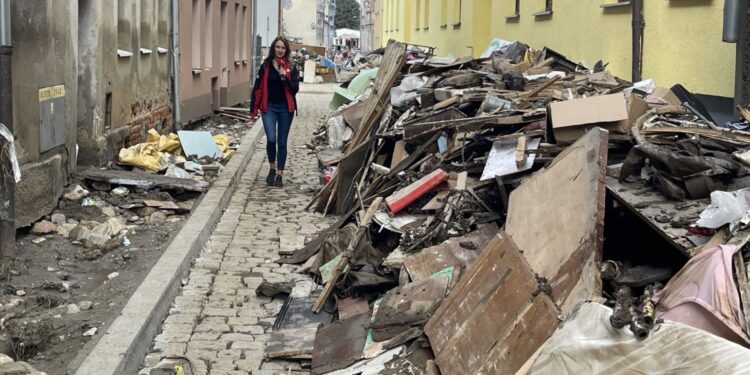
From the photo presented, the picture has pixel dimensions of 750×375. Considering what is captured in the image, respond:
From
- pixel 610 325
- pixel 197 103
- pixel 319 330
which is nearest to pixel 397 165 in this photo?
pixel 319 330

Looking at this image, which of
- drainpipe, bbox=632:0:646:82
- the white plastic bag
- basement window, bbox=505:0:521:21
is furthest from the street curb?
basement window, bbox=505:0:521:21

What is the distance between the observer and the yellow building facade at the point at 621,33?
27.8 ft

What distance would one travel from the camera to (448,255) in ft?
18.1

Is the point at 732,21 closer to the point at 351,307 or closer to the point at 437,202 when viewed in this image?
the point at 437,202

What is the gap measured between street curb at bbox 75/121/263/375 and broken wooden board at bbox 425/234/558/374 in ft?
5.74

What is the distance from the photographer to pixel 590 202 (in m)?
4.22

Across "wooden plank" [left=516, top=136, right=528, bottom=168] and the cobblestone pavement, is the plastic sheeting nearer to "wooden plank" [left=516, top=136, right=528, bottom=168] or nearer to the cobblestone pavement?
the cobblestone pavement

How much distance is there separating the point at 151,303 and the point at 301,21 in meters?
67.7

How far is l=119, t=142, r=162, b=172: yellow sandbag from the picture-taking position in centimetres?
1084

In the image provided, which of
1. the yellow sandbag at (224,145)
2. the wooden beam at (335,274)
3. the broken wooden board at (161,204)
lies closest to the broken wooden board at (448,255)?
the wooden beam at (335,274)

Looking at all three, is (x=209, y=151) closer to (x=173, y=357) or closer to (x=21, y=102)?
(x=21, y=102)

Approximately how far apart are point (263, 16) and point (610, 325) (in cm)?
2531

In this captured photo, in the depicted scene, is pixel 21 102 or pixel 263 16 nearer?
pixel 21 102

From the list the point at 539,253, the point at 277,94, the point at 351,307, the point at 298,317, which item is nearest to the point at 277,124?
the point at 277,94
